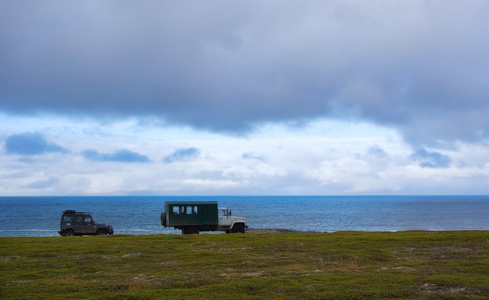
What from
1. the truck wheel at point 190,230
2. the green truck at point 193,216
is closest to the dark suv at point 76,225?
the green truck at point 193,216

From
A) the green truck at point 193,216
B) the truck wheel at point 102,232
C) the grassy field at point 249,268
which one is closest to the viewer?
the grassy field at point 249,268

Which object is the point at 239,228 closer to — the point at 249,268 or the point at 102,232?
the point at 102,232

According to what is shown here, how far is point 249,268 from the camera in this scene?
2342 cm

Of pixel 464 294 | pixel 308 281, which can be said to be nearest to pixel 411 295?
pixel 464 294

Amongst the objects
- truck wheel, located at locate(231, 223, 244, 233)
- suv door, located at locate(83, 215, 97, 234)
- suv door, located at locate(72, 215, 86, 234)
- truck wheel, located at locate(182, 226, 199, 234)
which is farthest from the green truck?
suv door, located at locate(72, 215, 86, 234)

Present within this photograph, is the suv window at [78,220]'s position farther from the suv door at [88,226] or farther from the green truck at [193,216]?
the green truck at [193,216]

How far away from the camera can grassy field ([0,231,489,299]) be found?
17.3 metres

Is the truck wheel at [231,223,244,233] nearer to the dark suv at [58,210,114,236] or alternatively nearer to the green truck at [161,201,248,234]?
the green truck at [161,201,248,234]

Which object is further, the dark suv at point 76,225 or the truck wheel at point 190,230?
the truck wheel at point 190,230

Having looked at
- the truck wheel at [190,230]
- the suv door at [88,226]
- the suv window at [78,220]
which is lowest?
the truck wheel at [190,230]

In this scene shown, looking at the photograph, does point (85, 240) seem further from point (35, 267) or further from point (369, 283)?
point (369, 283)

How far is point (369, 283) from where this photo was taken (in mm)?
18594

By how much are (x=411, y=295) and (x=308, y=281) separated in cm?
421

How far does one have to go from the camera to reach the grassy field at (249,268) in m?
17.3
